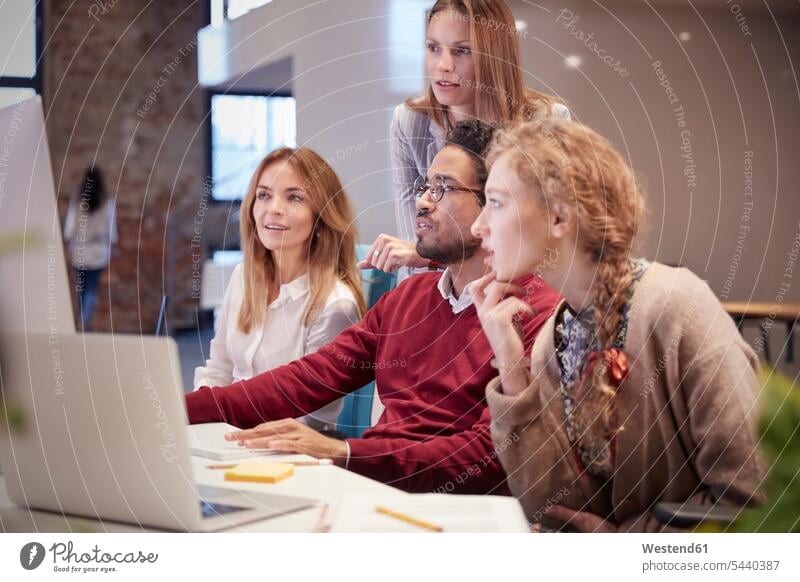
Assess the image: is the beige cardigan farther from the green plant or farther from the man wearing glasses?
the green plant

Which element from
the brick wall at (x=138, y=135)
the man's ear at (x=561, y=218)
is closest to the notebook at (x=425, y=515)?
the man's ear at (x=561, y=218)

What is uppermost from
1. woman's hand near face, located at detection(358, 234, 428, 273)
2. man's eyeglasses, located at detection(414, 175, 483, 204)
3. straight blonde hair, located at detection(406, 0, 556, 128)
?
straight blonde hair, located at detection(406, 0, 556, 128)

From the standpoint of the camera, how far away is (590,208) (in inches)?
55.6

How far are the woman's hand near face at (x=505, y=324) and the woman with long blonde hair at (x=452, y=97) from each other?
5.7 inches

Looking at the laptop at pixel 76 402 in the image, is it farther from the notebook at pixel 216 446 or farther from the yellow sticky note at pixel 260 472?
the notebook at pixel 216 446

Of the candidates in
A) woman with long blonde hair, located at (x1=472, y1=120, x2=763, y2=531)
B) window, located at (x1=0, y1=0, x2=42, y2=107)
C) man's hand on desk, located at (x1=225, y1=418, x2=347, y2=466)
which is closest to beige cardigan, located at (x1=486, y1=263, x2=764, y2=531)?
woman with long blonde hair, located at (x1=472, y1=120, x2=763, y2=531)

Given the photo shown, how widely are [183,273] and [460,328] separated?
1.66 ft

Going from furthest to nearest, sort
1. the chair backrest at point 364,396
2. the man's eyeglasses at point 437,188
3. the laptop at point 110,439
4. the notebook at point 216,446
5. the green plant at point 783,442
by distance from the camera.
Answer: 1. the chair backrest at point 364,396
2. the man's eyeglasses at point 437,188
3. the notebook at point 216,446
4. the laptop at point 110,439
5. the green plant at point 783,442

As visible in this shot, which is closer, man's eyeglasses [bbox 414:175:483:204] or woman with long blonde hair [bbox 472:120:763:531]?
woman with long blonde hair [bbox 472:120:763:531]

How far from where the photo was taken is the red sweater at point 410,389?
4.68 ft

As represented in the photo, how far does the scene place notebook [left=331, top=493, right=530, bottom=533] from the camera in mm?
938

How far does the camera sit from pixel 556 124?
4.75 feet

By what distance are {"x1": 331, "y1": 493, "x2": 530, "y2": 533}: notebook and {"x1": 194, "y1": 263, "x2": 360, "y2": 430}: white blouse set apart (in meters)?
0.57
